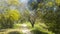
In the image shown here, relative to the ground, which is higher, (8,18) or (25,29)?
A: (8,18)

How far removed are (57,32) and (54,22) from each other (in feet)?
0.65

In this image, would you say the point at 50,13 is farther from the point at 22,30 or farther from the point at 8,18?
the point at 8,18

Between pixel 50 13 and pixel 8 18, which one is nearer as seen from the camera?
pixel 50 13

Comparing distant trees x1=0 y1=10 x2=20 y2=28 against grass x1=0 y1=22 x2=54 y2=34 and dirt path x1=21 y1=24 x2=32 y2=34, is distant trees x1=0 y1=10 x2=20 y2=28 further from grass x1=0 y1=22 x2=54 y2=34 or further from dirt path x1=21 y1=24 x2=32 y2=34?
dirt path x1=21 y1=24 x2=32 y2=34

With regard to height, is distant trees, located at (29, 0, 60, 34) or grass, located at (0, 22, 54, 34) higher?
distant trees, located at (29, 0, 60, 34)

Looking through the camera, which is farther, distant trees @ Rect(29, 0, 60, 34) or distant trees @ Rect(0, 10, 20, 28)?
distant trees @ Rect(0, 10, 20, 28)

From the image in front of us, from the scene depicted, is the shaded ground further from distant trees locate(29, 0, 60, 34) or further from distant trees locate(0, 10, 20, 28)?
distant trees locate(29, 0, 60, 34)

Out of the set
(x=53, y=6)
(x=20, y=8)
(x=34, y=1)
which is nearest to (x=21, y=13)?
(x=20, y=8)

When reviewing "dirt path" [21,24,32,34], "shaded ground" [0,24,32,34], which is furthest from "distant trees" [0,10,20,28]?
"dirt path" [21,24,32,34]

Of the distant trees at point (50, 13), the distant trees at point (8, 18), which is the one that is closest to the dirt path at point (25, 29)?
the distant trees at point (8, 18)

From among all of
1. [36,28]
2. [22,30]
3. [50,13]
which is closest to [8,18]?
[22,30]

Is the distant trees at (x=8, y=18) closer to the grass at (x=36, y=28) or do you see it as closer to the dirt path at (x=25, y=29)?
the grass at (x=36, y=28)

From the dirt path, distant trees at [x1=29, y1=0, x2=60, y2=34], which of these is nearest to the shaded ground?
the dirt path

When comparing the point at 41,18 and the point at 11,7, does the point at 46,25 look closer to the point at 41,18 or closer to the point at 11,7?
the point at 41,18
